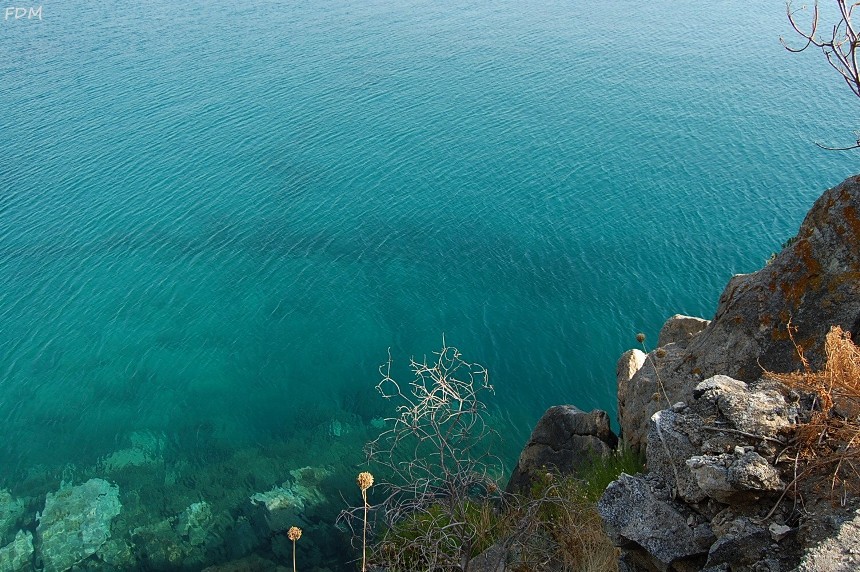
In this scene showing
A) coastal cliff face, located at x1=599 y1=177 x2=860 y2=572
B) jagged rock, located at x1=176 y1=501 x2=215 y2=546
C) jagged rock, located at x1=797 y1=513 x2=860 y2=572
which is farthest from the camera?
jagged rock, located at x1=176 y1=501 x2=215 y2=546

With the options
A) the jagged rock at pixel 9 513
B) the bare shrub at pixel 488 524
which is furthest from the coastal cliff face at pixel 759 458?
the jagged rock at pixel 9 513

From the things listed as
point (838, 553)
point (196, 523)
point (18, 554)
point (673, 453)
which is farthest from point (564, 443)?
point (18, 554)

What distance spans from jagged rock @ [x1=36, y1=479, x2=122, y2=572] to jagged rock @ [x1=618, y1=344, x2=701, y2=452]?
61.6ft

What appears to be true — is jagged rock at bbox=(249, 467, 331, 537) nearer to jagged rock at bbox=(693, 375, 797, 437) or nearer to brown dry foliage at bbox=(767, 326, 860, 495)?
jagged rock at bbox=(693, 375, 797, 437)

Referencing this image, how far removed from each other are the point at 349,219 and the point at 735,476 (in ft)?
117

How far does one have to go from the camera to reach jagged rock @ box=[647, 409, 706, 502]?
9.62 metres

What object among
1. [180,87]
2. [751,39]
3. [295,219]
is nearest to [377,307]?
[295,219]

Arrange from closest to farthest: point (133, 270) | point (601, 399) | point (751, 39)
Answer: point (601, 399)
point (133, 270)
point (751, 39)

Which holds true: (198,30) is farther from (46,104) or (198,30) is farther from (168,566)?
(168,566)

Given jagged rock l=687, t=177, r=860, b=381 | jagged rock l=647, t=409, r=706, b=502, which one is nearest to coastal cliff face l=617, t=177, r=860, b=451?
jagged rock l=687, t=177, r=860, b=381

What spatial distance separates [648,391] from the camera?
17.9 metres

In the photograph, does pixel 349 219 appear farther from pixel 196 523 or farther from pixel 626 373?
pixel 626 373

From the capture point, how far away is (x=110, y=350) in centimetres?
3388

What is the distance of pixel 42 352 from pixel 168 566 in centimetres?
1567
